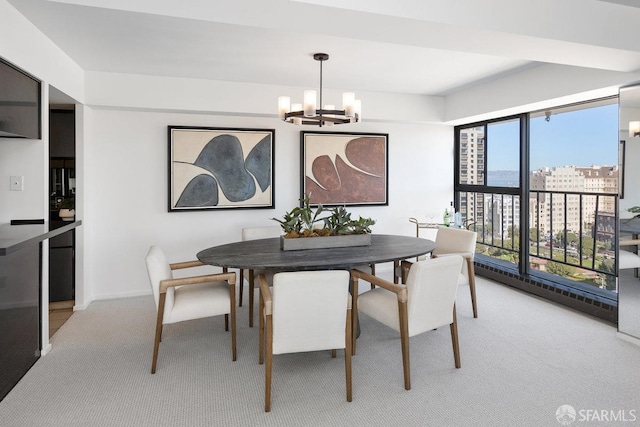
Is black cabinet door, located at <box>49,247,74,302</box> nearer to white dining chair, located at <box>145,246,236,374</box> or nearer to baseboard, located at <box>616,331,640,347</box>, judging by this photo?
white dining chair, located at <box>145,246,236,374</box>

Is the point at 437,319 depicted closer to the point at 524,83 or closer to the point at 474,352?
the point at 474,352

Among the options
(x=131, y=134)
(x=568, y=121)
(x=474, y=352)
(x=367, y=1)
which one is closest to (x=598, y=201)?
(x=568, y=121)

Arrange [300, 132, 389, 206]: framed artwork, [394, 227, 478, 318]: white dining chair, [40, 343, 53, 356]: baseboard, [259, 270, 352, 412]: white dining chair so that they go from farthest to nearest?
1. [300, 132, 389, 206]: framed artwork
2. [394, 227, 478, 318]: white dining chair
3. [40, 343, 53, 356]: baseboard
4. [259, 270, 352, 412]: white dining chair

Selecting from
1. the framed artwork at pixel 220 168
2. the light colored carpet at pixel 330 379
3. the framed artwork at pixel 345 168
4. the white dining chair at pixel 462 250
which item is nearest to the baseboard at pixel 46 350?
the light colored carpet at pixel 330 379

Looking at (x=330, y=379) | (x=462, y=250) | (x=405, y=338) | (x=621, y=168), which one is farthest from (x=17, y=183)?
(x=621, y=168)

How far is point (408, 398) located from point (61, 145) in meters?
4.19

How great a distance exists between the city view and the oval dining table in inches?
81.0

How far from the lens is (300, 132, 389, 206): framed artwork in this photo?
4.98m

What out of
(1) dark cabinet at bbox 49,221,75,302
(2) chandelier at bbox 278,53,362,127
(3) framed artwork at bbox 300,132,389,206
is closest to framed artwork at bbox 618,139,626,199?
(2) chandelier at bbox 278,53,362,127

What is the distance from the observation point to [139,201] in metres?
4.41

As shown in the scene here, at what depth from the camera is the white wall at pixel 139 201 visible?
4.26m

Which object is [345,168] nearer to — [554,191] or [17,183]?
[554,191]

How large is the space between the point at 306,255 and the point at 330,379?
2.83 feet

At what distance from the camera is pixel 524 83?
405cm
